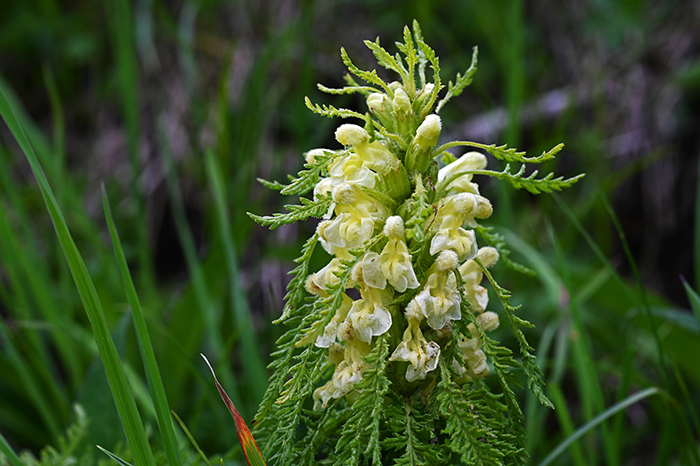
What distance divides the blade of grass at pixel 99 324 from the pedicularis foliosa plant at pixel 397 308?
16cm

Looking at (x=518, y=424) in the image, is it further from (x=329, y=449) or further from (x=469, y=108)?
(x=469, y=108)

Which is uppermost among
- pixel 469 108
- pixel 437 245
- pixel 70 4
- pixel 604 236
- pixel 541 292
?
pixel 70 4

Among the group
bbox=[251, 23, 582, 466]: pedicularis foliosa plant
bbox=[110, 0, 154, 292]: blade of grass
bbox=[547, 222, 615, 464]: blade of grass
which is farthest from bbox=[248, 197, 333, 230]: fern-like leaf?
bbox=[110, 0, 154, 292]: blade of grass

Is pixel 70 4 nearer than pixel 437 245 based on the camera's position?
No

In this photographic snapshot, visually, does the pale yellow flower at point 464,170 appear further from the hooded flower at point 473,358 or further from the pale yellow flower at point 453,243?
the hooded flower at point 473,358

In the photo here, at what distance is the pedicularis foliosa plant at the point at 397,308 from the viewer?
0.75 meters

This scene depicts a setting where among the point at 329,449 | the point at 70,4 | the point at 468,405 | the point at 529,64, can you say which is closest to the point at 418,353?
the point at 468,405

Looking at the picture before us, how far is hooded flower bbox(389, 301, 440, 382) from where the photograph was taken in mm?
774

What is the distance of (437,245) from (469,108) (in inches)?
97.4

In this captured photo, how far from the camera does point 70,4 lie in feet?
11.4

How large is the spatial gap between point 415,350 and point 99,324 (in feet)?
1.35

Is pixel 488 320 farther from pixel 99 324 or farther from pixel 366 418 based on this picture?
pixel 99 324

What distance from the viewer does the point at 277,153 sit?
294cm

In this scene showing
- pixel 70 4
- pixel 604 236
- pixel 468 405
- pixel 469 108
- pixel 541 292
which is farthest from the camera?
pixel 70 4
